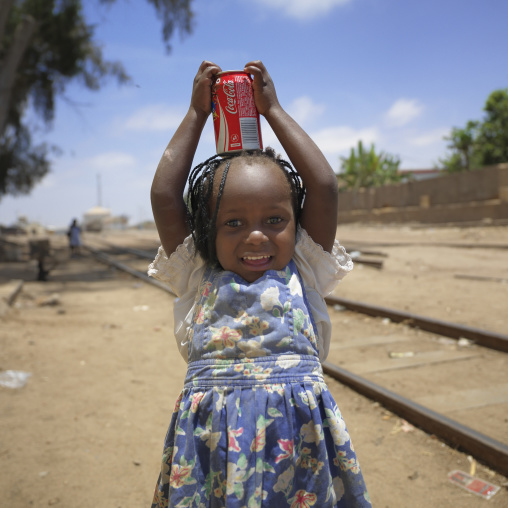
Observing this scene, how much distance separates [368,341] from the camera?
5.52m

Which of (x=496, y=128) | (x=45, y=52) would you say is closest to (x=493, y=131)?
(x=496, y=128)

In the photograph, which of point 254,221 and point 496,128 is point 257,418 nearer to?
point 254,221

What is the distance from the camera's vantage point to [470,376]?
425 cm

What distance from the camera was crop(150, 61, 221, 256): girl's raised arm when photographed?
1.70m

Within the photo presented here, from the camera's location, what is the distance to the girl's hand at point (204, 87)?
1716mm

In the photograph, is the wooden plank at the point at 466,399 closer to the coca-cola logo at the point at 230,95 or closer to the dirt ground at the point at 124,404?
the dirt ground at the point at 124,404

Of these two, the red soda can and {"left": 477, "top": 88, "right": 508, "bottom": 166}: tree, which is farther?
{"left": 477, "top": 88, "right": 508, "bottom": 166}: tree

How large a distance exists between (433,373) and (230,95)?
11.9 ft

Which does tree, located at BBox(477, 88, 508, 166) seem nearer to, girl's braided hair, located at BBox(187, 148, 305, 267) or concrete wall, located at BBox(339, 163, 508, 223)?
concrete wall, located at BBox(339, 163, 508, 223)

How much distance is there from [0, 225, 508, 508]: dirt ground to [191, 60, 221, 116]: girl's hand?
7.38 feet

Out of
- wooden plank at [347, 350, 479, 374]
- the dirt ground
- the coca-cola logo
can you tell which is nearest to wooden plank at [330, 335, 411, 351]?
wooden plank at [347, 350, 479, 374]

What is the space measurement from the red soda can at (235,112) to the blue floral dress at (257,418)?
46 cm

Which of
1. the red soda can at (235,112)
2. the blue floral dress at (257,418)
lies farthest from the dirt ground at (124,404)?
the red soda can at (235,112)

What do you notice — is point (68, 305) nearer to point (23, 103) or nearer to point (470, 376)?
point (470, 376)
